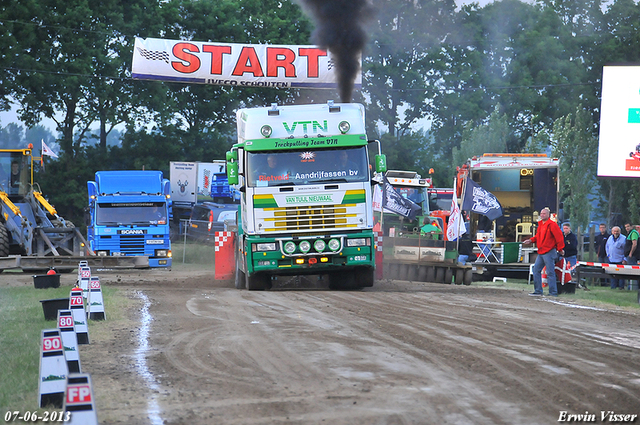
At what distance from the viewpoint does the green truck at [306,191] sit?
52.1 feet

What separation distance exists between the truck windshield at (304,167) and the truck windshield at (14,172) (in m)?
12.1

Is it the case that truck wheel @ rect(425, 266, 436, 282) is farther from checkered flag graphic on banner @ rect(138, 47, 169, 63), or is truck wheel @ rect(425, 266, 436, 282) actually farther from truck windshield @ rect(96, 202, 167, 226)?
checkered flag graphic on banner @ rect(138, 47, 169, 63)

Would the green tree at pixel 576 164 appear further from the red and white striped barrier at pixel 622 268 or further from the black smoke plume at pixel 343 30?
the red and white striped barrier at pixel 622 268

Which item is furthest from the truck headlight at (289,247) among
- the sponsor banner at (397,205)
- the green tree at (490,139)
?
the green tree at (490,139)

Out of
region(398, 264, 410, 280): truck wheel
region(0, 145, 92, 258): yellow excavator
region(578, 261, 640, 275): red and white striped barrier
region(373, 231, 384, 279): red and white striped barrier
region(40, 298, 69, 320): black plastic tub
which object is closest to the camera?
region(40, 298, 69, 320): black plastic tub

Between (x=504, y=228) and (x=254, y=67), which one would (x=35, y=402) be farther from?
(x=254, y=67)

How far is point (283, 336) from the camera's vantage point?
10109 millimetres

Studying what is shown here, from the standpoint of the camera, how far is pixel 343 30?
21.4 meters

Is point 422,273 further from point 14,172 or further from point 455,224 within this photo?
point 14,172

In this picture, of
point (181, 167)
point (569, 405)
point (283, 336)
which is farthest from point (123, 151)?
point (569, 405)

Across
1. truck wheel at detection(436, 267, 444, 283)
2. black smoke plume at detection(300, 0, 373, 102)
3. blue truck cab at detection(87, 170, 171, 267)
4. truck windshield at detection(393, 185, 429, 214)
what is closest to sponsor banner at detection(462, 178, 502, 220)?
truck wheel at detection(436, 267, 444, 283)

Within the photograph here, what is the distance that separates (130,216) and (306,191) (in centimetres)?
1197

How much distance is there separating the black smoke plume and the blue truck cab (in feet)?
25.9

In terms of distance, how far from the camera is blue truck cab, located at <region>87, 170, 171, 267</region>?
26047 mm
